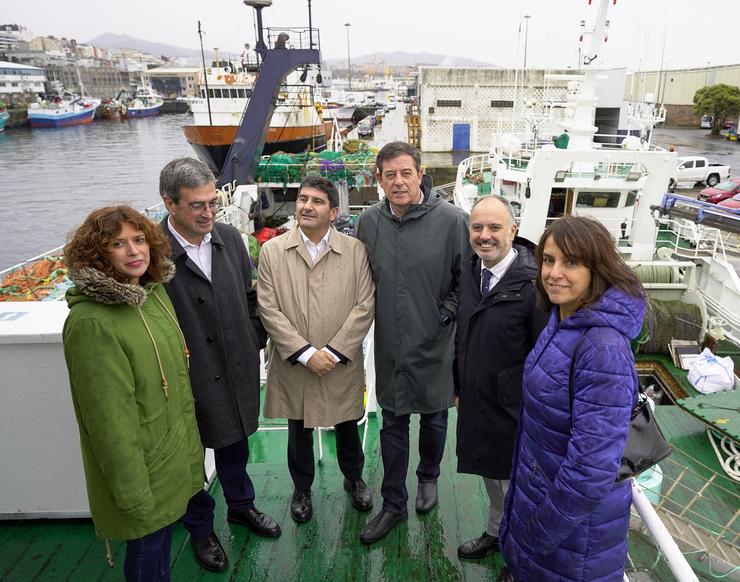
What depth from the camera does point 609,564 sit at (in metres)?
1.60

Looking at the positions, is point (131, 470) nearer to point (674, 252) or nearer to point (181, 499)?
point (181, 499)

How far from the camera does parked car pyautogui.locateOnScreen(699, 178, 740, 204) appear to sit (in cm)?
1830

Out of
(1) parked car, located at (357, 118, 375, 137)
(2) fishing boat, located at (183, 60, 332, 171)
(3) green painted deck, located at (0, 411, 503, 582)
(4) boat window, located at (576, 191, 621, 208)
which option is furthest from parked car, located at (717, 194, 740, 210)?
(1) parked car, located at (357, 118, 375, 137)

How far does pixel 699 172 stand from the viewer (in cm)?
2148

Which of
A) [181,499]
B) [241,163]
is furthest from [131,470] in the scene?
[241,163]

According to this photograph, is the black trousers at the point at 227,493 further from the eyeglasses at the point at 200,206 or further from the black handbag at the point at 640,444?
the black handbag at the point at 640,444

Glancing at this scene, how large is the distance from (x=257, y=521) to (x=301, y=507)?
229mm

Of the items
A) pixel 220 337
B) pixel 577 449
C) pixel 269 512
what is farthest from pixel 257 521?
pixel 577 449

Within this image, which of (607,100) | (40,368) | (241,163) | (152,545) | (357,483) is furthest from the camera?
(607,100)

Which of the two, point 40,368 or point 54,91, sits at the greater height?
point 54,91

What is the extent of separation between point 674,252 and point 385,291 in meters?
9.32

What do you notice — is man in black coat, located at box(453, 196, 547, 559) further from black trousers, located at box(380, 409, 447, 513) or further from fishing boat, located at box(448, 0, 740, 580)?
fishing boat, located at box(448, 0, 740, 580)

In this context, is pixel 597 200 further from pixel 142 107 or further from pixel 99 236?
pixel 142 107

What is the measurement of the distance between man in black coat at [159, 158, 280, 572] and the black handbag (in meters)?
1.41
